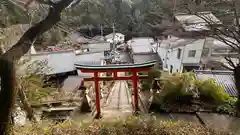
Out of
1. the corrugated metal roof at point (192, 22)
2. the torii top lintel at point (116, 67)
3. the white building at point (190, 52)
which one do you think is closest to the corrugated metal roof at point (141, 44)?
the white building at point (190, 52)

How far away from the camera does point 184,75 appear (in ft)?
21.1

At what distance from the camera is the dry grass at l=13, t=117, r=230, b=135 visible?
359 centimetres

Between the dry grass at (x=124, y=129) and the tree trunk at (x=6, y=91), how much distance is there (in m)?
0.57

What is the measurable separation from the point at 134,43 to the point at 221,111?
45.7 feet

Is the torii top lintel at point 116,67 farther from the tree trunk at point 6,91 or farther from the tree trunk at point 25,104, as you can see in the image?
the tree trunk at point 6,91

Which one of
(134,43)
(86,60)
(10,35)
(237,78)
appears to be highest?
(10,35)

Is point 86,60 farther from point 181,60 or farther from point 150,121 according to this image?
point 150,121

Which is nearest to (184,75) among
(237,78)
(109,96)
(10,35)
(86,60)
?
(237,78)

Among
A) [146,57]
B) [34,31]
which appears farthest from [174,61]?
[34,31]

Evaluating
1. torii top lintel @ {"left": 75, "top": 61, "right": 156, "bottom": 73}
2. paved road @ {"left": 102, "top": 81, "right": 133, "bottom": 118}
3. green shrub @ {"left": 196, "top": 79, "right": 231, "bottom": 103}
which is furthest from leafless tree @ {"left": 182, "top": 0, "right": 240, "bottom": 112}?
paved road @ {"left": 102, "top": 81, "right": 133, "bottom": 118}

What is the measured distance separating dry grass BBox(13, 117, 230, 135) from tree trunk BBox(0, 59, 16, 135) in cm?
57

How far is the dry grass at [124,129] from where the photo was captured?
3.59 meters

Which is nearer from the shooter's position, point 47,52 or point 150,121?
point 150,121

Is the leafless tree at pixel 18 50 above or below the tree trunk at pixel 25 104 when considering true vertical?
above
